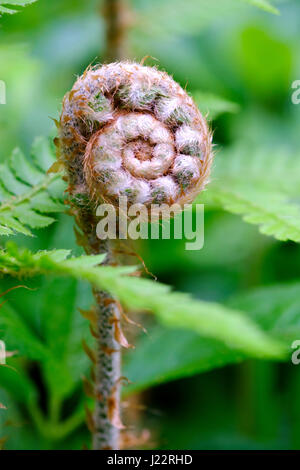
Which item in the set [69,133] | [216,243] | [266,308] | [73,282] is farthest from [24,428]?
[69,133]

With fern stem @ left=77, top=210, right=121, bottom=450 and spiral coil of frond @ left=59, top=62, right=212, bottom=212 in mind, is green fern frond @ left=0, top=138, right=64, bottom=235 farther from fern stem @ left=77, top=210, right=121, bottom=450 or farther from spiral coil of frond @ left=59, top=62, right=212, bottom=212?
spiral coil of frond @ left=59, top=62, right=212, bottom=212

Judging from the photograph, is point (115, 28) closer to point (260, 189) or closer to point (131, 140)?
point (260, 189)

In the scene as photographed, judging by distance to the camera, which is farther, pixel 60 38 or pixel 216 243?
pixel 60 38

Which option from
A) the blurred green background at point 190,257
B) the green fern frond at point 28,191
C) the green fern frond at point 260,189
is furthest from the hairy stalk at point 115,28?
the green fern frond at point 28,191

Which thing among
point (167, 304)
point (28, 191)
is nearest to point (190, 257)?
point (28, 191)

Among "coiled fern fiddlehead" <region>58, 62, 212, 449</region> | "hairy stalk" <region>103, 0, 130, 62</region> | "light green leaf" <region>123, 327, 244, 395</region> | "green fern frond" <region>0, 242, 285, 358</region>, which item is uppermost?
"hairy stalk" <region>103, 0, 130, 62</region>

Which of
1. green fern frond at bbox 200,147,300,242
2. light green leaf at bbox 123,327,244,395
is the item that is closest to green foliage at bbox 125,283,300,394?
light green leaf at bbox 123,327,244,395

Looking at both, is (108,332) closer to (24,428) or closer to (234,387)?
(24,428)
